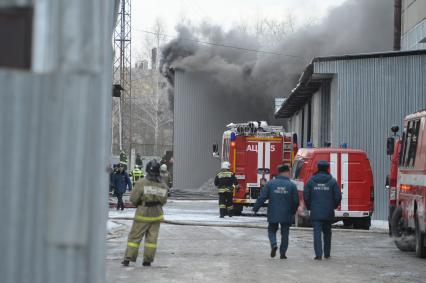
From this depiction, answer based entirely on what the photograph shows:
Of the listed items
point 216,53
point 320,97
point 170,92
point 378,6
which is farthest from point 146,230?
point 170,92

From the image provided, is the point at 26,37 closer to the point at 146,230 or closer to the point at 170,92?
the point at 146,230

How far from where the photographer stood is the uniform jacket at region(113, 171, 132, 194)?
86.3ft

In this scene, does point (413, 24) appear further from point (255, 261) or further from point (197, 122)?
point (255, 261)

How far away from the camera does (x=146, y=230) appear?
37.5 feet

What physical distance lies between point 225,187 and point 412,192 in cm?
1062

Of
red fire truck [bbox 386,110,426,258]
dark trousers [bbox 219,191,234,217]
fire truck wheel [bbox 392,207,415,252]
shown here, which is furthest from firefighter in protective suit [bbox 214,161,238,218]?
fire truck wheel [bbox 392,207,415,252]

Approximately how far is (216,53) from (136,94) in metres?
41.4

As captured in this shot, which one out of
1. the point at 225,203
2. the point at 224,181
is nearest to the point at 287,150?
the point at 224,181

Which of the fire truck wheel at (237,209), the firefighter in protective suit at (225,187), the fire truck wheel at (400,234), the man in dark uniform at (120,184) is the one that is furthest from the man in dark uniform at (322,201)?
the man in dark uniform at (120,184)

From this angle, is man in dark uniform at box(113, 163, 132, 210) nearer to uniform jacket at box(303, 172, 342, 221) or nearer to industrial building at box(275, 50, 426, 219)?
industrial building at box(275, 50, 426, 219)

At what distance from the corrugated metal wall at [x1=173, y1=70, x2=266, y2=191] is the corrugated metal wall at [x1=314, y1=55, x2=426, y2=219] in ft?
66.7

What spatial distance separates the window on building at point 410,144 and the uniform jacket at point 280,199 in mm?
2365

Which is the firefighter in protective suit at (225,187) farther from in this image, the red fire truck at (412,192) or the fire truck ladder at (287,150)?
the red fire truck at (412,192)

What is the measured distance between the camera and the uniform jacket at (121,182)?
26306 mm
